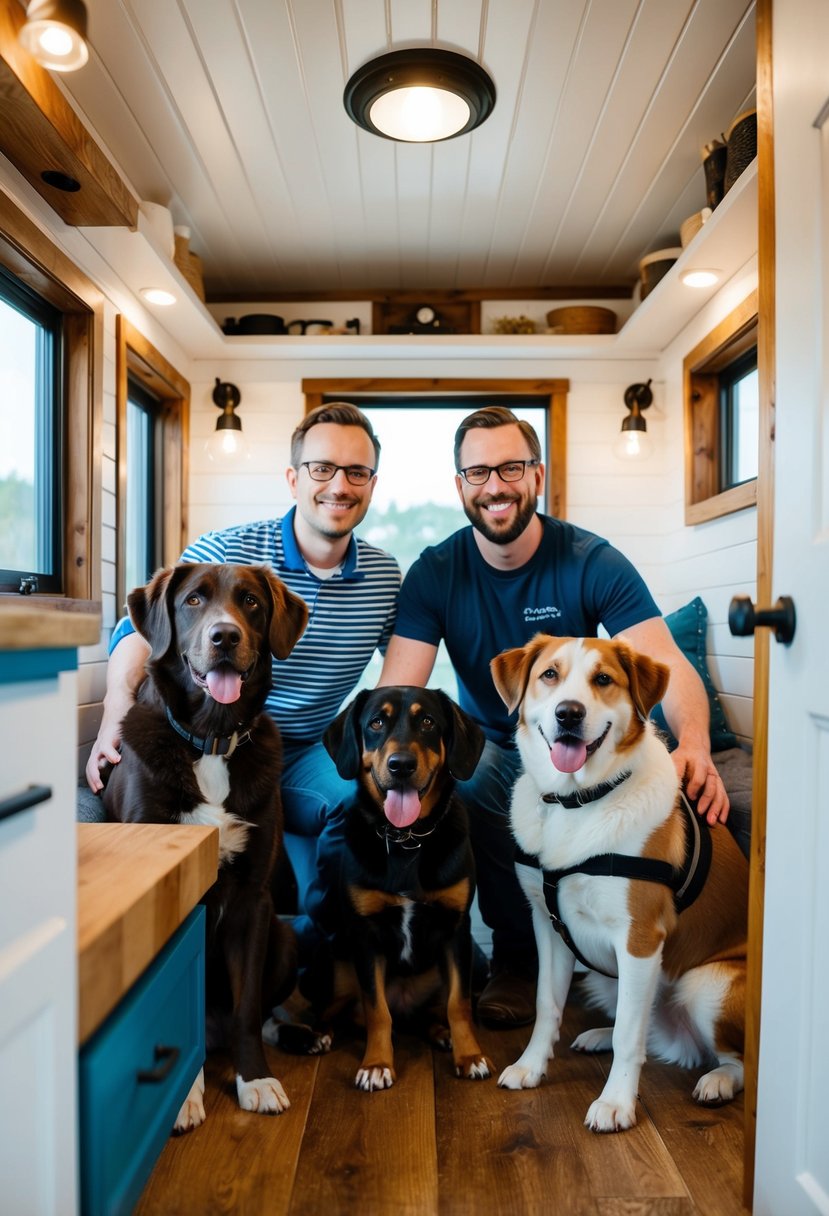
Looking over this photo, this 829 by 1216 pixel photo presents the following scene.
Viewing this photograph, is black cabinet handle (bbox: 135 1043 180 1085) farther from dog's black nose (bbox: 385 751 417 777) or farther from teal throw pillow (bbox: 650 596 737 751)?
teal throw pillow (bbox: 650 596 737 751)

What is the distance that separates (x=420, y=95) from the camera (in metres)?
2.53

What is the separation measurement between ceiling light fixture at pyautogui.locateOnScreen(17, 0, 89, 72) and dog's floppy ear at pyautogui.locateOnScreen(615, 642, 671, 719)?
1620 millimetres

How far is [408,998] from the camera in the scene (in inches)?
82.9

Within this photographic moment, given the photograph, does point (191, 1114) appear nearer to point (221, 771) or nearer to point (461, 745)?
point (221, 771)

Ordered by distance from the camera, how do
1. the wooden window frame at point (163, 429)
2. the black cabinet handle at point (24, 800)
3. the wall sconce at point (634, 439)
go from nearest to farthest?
the black cabinet handle at point (24, 800) < the wooden window frame at point (163, 429) < the wall sconce at point (634, 439)

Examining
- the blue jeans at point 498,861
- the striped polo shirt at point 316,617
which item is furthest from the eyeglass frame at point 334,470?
the blue jeans at point 498,861

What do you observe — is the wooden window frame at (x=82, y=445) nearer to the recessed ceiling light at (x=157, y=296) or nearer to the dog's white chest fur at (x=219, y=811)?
the recessed ceiling light at (x=157, y=296)

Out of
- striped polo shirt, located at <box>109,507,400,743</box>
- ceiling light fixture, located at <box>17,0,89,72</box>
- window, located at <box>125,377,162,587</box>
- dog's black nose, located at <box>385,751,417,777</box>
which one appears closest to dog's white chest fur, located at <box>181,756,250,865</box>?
dog's black nose, located at <box>385,751,417,777</box>

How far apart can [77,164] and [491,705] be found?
5.95 feet

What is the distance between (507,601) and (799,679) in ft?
4.62

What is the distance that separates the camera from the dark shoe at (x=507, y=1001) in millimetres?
2156

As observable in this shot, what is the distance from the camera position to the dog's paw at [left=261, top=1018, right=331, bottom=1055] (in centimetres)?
202

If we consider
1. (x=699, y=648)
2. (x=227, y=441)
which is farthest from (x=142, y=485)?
(x=699, y=648)

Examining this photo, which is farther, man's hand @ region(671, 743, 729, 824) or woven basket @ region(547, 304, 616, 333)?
woven basket @ region(547, 304, 616, 333)
